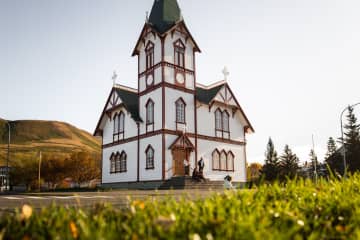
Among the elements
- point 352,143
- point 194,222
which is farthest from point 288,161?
point 194,222

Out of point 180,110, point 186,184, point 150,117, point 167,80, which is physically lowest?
point 186,184

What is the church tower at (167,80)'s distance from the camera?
98.7ft

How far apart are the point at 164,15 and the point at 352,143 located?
3851 cm

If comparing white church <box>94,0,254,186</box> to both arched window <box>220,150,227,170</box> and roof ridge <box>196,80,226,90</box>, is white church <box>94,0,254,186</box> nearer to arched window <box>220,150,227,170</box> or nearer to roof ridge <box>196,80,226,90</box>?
arched window <box>220,150,227,170</box>

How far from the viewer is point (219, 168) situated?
33.9 meters

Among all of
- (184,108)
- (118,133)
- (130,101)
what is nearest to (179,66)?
(184,108)

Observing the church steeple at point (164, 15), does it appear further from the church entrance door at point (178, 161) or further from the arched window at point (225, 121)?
the church entrance door at point (178, 161)

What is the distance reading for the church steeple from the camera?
32319mm

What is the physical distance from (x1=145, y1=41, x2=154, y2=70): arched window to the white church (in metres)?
0.09

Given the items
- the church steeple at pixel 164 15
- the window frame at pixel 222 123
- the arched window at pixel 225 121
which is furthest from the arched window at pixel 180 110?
the church steeple at pixel 164 15

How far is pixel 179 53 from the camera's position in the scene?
32.2 metres

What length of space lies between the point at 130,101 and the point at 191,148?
8576 millimetres

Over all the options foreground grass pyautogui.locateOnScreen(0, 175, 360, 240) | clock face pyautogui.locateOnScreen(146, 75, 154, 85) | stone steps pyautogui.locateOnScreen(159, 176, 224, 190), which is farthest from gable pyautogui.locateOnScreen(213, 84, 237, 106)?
foreground grass pyautogui.locateOnScreen(0, 175, 360, 240)

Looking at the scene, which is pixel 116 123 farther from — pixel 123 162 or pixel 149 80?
pixel 149 80
